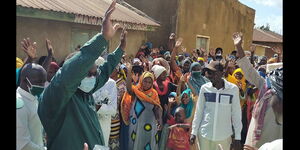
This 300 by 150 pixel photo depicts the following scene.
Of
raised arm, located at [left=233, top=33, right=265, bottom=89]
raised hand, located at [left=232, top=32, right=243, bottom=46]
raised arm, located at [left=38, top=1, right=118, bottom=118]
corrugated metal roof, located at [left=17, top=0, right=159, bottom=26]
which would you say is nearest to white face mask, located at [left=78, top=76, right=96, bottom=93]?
raised arm, located at [left=38, top=1, right=118, bottom=118]

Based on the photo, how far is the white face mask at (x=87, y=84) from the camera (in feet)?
9.50

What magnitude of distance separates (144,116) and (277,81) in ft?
7.78

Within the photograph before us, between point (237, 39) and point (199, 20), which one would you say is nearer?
point (237, 39)

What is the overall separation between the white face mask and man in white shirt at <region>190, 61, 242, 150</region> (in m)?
2.02

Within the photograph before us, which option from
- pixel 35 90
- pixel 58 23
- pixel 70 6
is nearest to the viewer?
pixel 35 90

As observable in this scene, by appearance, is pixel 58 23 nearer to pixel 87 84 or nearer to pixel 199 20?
pixel 87 84

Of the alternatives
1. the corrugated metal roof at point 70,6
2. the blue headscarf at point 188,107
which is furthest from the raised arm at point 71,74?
the corrugated metal roof at point 70,6

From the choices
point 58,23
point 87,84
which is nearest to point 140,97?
point 87,84

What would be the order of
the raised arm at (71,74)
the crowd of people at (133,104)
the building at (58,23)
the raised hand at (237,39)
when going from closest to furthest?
the raised arm at (71,74) < the crowd of people at (133,104) < the raised hand at (237,39) < the building at (58,23)

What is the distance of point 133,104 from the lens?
5309mm

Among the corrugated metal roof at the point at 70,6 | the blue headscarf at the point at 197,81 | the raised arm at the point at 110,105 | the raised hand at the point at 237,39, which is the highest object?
the corrugated metal roof at the point at 70,6

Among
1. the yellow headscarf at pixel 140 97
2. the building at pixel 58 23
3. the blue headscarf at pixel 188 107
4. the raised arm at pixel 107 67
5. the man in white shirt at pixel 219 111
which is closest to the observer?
the raised arm at pixel 107 67

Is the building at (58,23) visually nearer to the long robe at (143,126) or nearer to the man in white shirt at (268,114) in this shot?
the long robe at (143,126)

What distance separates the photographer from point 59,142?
2.76 meters
